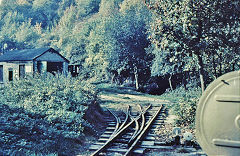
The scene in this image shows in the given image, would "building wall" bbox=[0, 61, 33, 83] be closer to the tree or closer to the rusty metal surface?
the tree

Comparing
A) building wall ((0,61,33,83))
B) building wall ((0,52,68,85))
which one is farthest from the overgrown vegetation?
building wall ((0,61,33,83))

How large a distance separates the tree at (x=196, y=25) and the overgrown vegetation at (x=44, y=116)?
455 centimetres

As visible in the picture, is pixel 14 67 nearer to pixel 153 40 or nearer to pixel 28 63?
pixel 28 63

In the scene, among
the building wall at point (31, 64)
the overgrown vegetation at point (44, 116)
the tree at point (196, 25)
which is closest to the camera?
the overgrown vegetation at point (44, 116)

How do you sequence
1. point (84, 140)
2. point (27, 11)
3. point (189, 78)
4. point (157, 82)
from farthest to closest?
point (27, 11), point (157, 82), point (189, 78), point (84, 140)

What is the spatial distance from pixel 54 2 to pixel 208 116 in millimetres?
127917

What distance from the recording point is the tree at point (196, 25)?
8.18 m

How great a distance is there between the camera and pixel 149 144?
7.47m

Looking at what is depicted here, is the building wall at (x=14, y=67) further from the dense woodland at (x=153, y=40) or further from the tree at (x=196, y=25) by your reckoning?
the tree at (x=196, y=25)

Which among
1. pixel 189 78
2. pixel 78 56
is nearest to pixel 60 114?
pixel 189 78

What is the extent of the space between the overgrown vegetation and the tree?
4.55 m

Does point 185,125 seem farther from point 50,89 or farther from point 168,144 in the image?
point 50,89

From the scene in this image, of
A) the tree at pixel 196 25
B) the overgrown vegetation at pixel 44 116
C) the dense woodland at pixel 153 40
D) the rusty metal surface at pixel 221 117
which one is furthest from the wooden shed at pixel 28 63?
the rusty metal surface at pixel 221 117

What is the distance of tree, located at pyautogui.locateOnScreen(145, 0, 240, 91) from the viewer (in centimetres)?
818
